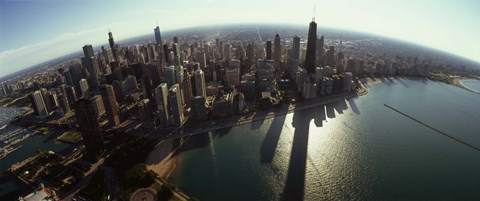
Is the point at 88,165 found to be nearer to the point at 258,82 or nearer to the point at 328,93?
the point at 258,82

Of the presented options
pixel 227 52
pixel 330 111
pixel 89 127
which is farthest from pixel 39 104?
pixel 330 111

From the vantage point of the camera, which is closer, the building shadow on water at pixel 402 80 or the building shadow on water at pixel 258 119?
the building shadow on water at pixel 258 119

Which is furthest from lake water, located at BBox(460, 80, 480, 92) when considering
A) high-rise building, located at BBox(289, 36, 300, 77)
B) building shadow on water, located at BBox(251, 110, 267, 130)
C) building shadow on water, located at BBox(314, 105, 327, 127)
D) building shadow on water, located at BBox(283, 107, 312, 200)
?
building shadow on water, located at BBox(251, 110, 267, 130)

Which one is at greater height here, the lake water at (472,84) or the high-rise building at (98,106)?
the high-rise building at (98,106)

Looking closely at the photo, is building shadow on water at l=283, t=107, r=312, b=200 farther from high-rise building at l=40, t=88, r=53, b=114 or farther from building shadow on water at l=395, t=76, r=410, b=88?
high-rise building at l=40, t=88, r=53, b=114

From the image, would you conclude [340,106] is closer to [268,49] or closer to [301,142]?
[301,142]

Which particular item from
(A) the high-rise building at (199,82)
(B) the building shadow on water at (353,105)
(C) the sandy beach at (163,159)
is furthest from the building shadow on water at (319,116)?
(C) the sandy beach at (163,159)

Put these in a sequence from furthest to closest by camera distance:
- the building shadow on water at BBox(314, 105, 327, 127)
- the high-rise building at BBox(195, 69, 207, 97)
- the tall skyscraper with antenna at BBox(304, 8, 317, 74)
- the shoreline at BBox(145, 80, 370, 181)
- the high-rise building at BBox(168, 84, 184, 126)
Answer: the tall skyscraper with antenna at BBox(304, 8, 317, 74)
the high-rise building at BBox(195, 69, 207, 97)
the building shadow on water at BBox(314, 105, 327, 127)
the high-rise building at BBox(168, 84, 184, 126)
the shoreline at BBox(145, 80, 370, 181)

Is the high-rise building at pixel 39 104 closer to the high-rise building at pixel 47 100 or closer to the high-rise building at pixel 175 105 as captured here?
the high-rise building at pixel 47 100

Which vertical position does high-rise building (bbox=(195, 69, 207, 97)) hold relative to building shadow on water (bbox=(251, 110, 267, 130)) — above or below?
above
